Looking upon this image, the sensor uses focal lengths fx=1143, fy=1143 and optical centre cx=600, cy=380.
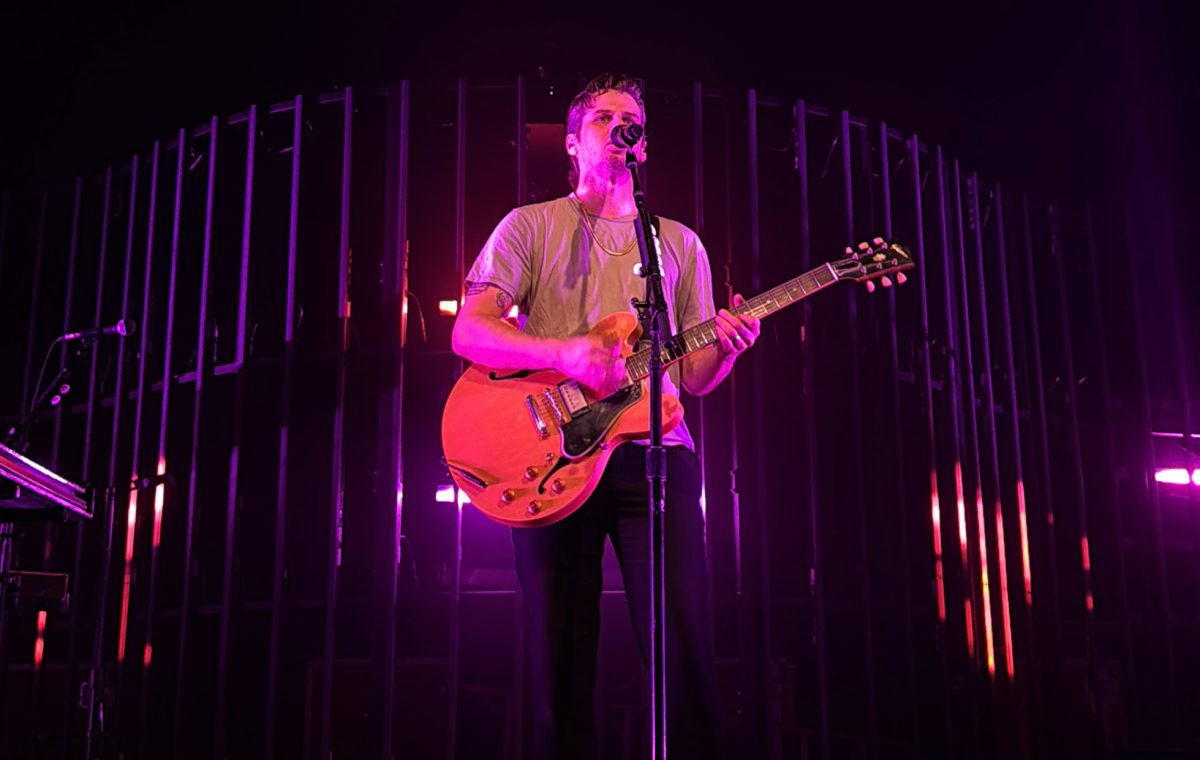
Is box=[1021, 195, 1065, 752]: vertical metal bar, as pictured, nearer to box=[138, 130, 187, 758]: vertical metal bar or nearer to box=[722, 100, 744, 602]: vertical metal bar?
box=[722, 100, 744, 602]: vertical metal bar

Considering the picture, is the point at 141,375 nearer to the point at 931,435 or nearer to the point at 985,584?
the point at 931,435

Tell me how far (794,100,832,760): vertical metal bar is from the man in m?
2.17

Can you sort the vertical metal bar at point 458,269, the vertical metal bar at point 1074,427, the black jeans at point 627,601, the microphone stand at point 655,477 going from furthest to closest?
the vertical metal bar at point 1074,427
the vertical metal bar at point 458,269
the black jeans at point 627,601
the microphone stand at point 655,477

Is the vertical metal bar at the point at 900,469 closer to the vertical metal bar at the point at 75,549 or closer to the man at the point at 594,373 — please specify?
the man at the point at 594,373

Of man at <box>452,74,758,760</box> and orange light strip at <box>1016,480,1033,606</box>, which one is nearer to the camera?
man at <box>452,74,758,760</box>

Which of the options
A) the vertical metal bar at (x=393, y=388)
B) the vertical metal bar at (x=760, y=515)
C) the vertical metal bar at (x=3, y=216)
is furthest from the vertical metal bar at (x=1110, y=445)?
the vertical metal bar at (x=3, y=216)

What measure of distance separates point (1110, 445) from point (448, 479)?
399 cm

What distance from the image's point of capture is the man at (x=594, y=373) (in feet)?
9.30

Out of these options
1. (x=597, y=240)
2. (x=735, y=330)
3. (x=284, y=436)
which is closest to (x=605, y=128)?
(x=597, y=240)

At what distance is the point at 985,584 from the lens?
5.80 meters

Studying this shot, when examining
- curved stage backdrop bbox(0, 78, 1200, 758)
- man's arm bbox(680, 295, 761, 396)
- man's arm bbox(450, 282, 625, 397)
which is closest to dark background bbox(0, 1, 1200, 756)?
curved stage backdrop bbox(0, 78, 1200, 758)

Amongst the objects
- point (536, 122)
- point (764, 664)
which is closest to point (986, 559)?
point (764, 664)

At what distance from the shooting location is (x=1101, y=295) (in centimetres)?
725

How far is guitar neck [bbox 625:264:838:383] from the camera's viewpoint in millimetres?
3111
